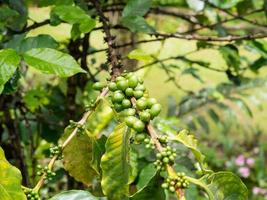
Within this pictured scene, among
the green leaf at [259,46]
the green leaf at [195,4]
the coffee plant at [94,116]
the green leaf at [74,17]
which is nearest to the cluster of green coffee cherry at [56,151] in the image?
the coffee plant at [94,116]

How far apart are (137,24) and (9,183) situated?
48cm

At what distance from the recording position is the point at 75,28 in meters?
0.86

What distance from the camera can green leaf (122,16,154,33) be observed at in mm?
901

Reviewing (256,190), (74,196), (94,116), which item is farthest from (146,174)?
(256,190)


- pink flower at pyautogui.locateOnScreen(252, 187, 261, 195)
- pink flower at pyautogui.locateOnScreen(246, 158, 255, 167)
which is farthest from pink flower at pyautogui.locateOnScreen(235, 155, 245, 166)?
pink flower at pyautogui.locateOnScreen(252, 187, 261, 195)

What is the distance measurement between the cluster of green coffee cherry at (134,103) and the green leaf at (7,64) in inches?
5.6

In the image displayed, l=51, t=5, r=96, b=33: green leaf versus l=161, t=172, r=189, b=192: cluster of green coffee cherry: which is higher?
l=51, t=5, r=96, b=33: green leaf

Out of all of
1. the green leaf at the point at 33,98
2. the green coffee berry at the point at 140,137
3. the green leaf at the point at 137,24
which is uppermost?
the green leaf at the point at 137,24

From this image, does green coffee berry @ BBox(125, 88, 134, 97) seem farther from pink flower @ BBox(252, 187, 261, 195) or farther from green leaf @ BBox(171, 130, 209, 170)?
pink flower @ BBox(252, 187, 261, 195)

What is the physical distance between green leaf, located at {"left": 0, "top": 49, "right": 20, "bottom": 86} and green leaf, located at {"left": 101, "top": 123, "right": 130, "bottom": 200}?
196mm

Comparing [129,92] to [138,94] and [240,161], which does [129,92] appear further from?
[240,161]

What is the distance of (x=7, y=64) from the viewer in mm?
653

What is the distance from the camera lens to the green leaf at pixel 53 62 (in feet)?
2.25

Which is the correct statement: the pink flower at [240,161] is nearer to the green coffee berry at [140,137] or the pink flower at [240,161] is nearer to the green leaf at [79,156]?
the green leaf at [79,156]
